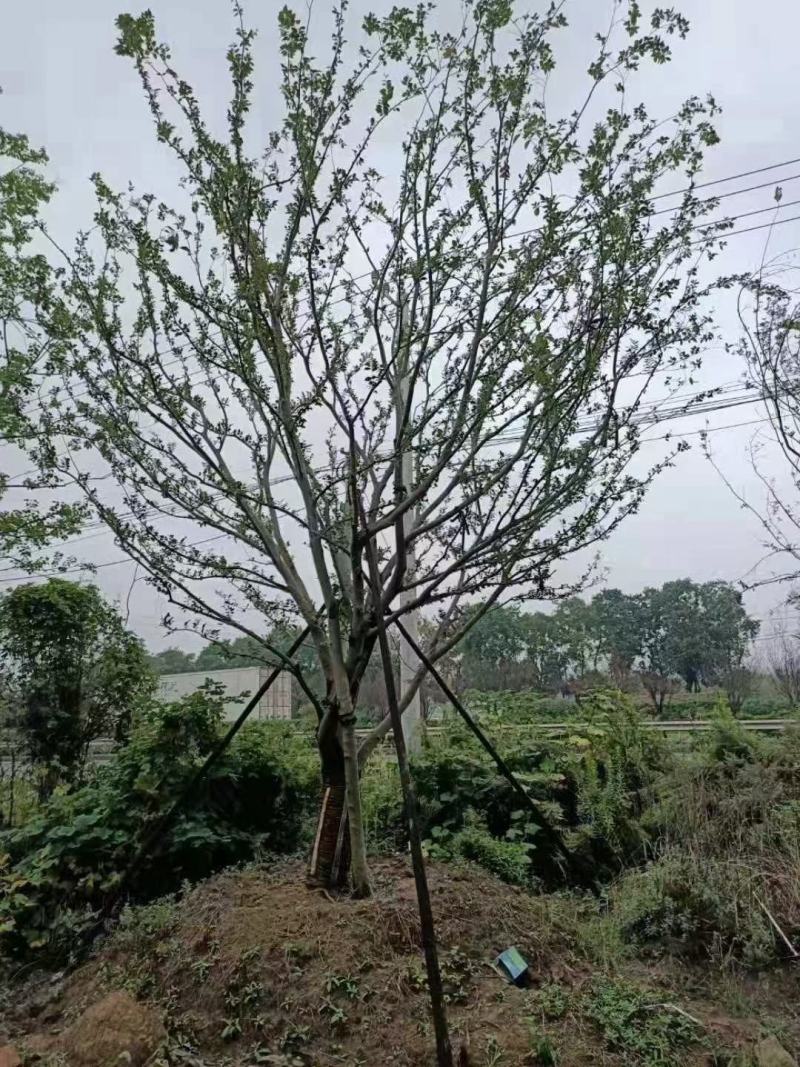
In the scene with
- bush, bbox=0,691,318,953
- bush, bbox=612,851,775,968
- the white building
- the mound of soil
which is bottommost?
bush, bbox=612,851,775,968

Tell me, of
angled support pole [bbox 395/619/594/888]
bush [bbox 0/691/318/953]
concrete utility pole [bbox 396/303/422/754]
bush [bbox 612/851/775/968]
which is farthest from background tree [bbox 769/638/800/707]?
bush [bbox 0/691/318/953]

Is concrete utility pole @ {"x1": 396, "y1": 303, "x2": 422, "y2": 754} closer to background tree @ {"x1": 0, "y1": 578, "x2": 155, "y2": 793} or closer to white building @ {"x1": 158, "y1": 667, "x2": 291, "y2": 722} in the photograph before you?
white building @ {"x1": 158, "y1": 667, "x2": 291, "y2": 722}

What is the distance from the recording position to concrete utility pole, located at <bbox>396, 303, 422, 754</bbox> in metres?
3.10

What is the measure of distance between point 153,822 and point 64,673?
2052 millimetres

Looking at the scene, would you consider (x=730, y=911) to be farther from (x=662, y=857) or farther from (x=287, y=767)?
(x=287, y=767)

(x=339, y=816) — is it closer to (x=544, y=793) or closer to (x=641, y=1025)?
(x=641, y=1025)

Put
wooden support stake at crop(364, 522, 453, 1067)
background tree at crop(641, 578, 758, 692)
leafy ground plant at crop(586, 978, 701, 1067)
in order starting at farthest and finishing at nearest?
1. background tree at crop(641, 578, 758, 692)
2. leafy ground plant at crop(586, 978, 701, 1067)
3. wooden support stake at crop(364, 522, 453, 1067)

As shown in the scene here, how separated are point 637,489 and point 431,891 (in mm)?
2009

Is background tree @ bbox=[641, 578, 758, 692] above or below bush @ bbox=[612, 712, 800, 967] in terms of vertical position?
above

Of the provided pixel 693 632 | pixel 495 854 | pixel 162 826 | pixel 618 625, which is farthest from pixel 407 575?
pixel 618 625

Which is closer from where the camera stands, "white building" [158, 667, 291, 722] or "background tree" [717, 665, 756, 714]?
"white building" [158, 667, 291, 722]

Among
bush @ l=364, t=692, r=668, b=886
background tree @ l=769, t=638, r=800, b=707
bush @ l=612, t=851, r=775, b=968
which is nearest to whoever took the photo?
bush @ l=612, t=851, r=775, b=968

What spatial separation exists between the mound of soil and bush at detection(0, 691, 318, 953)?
0.46m

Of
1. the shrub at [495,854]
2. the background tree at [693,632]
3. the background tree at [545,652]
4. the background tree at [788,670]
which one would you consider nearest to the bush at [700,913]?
the shrub at [495,854]
